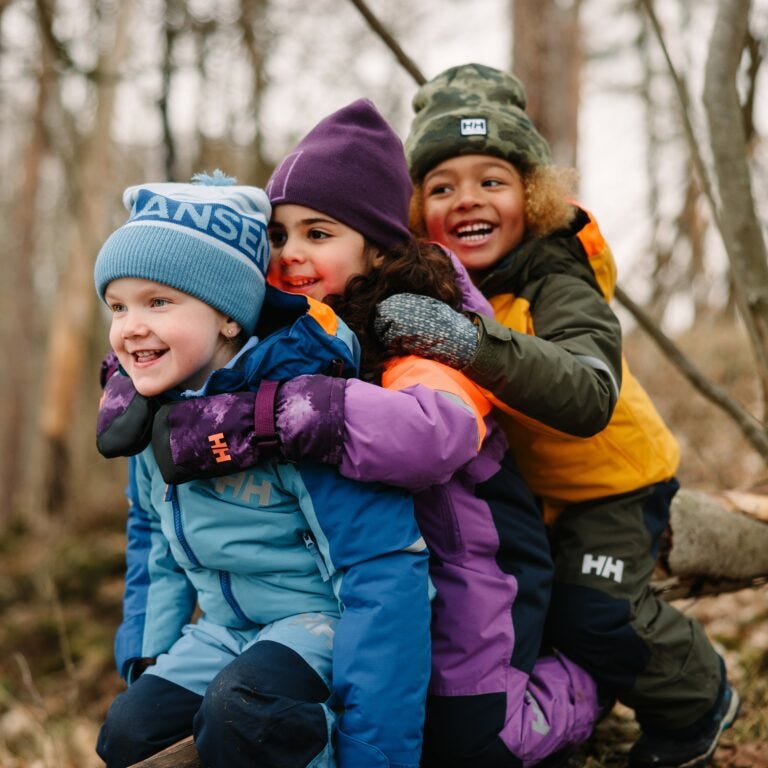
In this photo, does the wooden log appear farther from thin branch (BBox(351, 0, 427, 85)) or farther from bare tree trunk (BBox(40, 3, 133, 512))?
bare tree trunk (BBox(40, 3, 133, 512))

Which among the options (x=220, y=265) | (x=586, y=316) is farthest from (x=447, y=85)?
(x=220, y=265)

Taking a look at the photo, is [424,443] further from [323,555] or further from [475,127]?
[475,127]

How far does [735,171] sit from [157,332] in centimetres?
205

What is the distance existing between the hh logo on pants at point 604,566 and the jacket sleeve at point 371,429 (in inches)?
28.6

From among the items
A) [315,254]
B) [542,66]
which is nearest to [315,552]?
[315,254]

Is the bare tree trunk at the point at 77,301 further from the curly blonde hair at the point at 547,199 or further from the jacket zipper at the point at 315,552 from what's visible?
the jacket zipper at the point at 315,552

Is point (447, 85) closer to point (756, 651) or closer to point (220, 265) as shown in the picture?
point (220, 265)

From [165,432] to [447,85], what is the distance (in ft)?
4.95

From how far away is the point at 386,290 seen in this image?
87.0 inches

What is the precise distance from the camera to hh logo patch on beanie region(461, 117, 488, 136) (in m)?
2.56

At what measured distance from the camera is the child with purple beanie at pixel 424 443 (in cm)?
190

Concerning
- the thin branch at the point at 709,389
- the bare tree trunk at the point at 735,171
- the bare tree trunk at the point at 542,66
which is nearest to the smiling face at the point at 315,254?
the thin branch at the point at 709,389

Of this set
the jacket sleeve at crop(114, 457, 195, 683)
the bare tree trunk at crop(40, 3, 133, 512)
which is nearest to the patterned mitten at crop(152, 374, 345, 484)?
the jacket sleeve at crop(114, 457, 195, 683)

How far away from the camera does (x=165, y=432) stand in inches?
77.5
